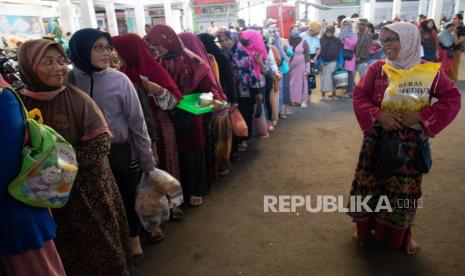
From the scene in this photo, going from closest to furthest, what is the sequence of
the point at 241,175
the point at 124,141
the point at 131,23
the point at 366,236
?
the point at 124,141, the point at 366,236, the point at 241,175, the point at 131,23

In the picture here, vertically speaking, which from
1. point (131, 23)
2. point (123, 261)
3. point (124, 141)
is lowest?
point (123, 261)

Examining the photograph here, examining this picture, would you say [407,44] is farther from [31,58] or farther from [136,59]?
[31,58]

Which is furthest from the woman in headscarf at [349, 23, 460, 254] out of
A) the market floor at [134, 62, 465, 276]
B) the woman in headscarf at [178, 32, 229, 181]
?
the woman in headscarf at [178, 32, 229, 181]

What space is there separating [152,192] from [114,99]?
2.00ft

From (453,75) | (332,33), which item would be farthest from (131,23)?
(453,75)

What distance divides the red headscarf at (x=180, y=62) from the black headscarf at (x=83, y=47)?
81cm

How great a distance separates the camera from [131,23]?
1772 centimetres

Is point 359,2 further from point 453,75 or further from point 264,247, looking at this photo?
point 264,247

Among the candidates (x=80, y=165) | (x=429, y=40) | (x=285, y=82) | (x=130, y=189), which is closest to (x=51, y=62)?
(x=80, y=165)

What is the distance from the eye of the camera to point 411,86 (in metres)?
1.82

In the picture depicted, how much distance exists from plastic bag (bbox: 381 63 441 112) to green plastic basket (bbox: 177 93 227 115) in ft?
4.24

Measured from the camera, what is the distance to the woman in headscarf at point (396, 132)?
72.2 inches

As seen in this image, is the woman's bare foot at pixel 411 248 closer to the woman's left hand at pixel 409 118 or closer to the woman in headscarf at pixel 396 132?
the woman in headscarf at pixel 396 132

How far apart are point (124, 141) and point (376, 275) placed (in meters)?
1.70
